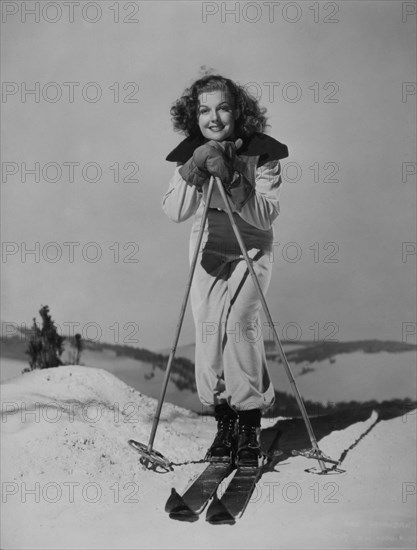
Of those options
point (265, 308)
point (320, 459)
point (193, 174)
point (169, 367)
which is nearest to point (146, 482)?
point (169, 367)

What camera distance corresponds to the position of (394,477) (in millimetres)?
3461

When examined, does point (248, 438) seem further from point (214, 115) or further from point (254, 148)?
point (214, 115)

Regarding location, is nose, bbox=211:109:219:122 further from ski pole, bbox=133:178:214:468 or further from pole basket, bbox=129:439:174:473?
pole basket, bbox=129:439:174:473

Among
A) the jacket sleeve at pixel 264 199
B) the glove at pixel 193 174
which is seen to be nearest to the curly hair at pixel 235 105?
the jacket sleeve at pixel 264 199

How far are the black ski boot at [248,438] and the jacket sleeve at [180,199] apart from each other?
0.75 m

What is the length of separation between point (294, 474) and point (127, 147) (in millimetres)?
1453

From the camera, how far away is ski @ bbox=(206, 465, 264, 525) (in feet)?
10.7

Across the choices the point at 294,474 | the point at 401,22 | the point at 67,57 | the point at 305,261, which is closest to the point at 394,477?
the point at 294,474

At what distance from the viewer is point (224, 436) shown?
10.9ft

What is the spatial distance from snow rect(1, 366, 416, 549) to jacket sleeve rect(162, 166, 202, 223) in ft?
2.44

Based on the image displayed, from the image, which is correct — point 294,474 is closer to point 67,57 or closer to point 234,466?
point 234,466

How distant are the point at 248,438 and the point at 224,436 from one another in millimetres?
94

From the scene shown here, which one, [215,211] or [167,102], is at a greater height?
[167,102]

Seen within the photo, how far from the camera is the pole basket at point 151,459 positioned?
335 centimetres
